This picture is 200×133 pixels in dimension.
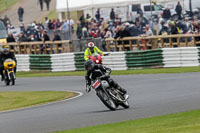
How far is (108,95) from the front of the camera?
526 inches

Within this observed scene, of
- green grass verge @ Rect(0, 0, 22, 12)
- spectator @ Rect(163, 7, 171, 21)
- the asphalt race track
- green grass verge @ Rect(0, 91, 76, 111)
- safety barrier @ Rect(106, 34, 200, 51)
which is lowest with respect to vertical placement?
green grass verge @ Rect(0, 91, 76, 111)

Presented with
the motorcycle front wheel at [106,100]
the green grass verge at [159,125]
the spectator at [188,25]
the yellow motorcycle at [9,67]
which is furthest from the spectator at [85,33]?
the green grass verge at [159,125]

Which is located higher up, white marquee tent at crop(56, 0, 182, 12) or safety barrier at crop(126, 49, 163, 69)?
white marquee tent at crop(56, 0, 182, 12)

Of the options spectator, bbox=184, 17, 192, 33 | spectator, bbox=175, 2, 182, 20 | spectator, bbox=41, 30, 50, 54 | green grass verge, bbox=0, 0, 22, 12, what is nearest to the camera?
spectator, bbox=184, 17, 192, 33

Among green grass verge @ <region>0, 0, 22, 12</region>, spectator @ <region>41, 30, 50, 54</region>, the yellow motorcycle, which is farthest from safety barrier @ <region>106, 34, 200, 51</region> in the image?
green grass verge @ <region>0, 0, 22, 12</region>

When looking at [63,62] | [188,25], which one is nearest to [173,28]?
[188,25]

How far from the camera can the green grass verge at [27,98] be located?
17375 mm

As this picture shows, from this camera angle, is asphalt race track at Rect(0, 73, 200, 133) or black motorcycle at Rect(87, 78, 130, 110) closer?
asphalt race track at Rect(0, 73, 200, 133)

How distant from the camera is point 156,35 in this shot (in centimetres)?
2703

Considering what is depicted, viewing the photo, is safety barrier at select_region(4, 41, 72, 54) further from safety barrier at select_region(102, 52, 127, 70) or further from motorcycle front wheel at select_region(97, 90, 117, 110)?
motorcycle front wheel at select_region(97, 90, 117, 110)

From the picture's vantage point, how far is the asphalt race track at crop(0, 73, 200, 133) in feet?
38.5

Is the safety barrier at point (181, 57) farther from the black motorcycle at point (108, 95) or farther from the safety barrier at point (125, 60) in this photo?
the black motorcycle at point (108, 95)

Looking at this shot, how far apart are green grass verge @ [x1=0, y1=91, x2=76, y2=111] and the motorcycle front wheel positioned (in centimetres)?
407

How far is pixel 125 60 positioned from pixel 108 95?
13.8 meters
